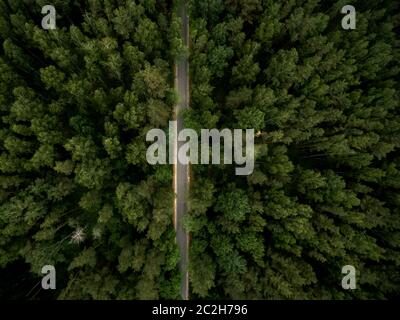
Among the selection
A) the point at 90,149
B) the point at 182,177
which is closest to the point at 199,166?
the point at 182,177

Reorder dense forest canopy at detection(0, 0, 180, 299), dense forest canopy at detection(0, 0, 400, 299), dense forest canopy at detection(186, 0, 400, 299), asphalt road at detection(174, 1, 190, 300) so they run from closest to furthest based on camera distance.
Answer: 1. dense forest canopy at detection(0, 0, 180, 299)
2. dense forest canopy at detection(0, 0, 400, 299)
3. dense forest canopy at detection(186, 0, 400, 299)
4. asphalt road at detection(174, 1, 190, 300)

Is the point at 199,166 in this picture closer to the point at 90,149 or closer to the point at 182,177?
the point at 182,177

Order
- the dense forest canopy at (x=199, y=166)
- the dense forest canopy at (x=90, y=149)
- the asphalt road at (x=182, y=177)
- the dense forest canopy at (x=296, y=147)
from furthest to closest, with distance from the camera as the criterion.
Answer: the asphalt road at (x=182, y=177) → the dense forest canopy at (x=296, y=147) → the dense forest canopy at (x=199, y=166) → the dense forest canopy at (x=90, y=149)

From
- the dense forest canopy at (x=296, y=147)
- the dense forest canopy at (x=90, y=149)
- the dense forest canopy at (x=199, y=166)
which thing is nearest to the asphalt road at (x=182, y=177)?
the dense forest canopy at (x=199, y=166)

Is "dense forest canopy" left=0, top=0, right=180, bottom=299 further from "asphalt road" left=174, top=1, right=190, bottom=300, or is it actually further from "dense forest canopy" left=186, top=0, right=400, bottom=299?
"dense forest canopy" left=186, top=0, right=400, bottom=299

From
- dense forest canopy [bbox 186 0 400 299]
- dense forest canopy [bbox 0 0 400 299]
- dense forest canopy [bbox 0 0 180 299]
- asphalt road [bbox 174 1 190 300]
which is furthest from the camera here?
asphalt road [bbox 174 1 190 300]

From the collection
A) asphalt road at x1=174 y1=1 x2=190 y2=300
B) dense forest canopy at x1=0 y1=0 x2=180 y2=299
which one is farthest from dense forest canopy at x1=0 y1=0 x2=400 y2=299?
asphalt road at x1=174 y1=1 x2=190 y2=300

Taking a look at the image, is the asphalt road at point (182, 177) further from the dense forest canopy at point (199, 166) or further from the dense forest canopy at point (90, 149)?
the dense forest canopy at point (90, 149)
